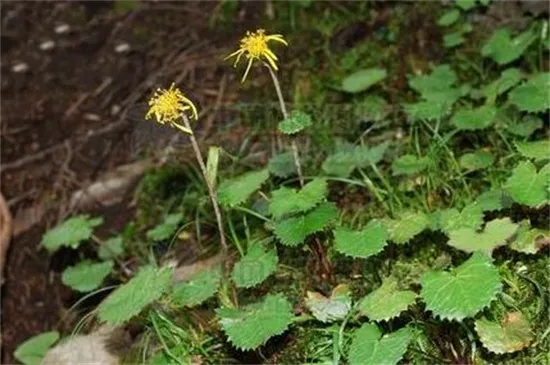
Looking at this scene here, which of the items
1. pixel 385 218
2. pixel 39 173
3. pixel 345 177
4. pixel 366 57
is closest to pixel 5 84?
pixel 39 173

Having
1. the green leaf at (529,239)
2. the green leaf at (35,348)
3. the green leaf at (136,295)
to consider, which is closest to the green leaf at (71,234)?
the green leaf at (35,348)

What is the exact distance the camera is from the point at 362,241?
6.15 feet

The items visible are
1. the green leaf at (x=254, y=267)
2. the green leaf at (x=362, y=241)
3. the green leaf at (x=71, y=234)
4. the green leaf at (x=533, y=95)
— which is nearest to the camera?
the green leaf at (x=362, y=241)

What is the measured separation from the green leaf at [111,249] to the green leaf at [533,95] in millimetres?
1202

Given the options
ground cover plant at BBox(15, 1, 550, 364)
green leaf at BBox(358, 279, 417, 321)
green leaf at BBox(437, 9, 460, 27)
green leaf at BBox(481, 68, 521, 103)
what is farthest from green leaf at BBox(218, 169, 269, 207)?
green leaf at BBox(437, 9, 460, 27)

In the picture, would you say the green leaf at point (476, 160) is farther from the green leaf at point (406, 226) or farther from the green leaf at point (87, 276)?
the green leaf at point (87, 276)

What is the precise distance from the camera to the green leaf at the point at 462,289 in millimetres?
1581

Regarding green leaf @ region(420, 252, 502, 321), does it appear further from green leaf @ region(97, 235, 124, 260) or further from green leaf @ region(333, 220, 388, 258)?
green leaf @ region(97, 235, 124, 260)

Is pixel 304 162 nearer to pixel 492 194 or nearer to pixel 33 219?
pixel 492 194

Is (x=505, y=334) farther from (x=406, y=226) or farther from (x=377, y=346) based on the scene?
(x=406, y=226)

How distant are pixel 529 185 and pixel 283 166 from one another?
2.41 feet

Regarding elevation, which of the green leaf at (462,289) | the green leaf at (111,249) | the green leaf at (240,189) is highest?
the green leaf at (240,189)

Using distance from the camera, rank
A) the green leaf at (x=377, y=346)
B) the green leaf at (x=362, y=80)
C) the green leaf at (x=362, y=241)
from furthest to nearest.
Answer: the green leaf at (x=362, y=80), the green leaf at (x=362, y=241), the green leaf at (x=377, y=346)

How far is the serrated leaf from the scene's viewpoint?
260cm
